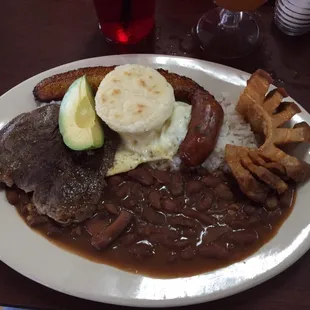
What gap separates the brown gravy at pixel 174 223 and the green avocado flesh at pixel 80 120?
231 millimetres

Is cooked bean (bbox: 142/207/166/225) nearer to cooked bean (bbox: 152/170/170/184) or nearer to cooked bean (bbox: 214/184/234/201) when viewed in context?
cooked bean (bbox: 152/170/170/184)

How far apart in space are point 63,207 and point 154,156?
478 millimetres

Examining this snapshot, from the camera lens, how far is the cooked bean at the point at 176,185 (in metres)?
2.12

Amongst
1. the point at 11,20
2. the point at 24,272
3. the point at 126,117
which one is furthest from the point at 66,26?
the point at 24,272

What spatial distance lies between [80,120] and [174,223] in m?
0.62

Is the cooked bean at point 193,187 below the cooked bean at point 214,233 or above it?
above

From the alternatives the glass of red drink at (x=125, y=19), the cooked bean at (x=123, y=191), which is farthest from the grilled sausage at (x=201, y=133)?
the glass of red drink at (x=125, y=19)

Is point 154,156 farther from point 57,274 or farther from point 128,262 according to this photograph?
point 57,274

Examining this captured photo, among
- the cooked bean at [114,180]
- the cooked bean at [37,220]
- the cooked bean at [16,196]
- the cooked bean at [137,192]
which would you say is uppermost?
the cooked bean at [16,196]

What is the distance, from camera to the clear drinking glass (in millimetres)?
2779

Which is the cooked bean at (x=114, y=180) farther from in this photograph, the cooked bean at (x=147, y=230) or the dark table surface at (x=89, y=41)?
the dark table surface at (x=89, y=41)

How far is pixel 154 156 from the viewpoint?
2219 mm

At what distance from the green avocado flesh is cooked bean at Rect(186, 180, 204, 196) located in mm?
440

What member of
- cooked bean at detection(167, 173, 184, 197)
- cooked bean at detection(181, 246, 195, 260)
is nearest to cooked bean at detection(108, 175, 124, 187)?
cooked bean at detection(167, 173, 184, 197)
